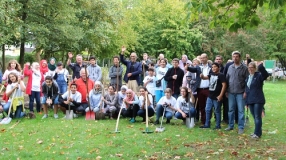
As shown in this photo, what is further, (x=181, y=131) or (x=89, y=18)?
(x=89, y=18)

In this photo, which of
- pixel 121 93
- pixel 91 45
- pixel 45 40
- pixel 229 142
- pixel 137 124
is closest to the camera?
pixel 229 142

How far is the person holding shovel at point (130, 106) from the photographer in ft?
36.2

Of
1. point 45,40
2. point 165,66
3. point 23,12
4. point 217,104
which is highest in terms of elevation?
point 23,12

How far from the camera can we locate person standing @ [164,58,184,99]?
11164 millimetres

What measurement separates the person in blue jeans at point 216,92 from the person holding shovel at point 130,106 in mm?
2167

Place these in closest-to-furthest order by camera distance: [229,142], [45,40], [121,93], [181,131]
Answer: [229,142] → [181,131] → [121,93] → [45,40]

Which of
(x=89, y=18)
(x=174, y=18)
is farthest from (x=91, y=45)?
(x=174, y=18)

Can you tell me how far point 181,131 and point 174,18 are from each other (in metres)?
25.2

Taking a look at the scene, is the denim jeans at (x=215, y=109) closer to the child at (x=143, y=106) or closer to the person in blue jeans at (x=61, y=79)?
the child at (x=143, y=106)

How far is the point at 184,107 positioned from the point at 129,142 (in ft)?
9.15

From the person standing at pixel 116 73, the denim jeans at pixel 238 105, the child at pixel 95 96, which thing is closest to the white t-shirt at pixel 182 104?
the denim jeans at pixel 238 105

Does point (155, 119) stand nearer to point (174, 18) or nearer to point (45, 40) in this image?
point (45, 40)

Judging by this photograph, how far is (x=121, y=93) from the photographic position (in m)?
11.7

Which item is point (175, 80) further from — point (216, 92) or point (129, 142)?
point (129, 142)
